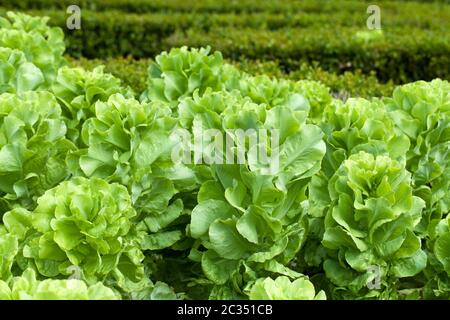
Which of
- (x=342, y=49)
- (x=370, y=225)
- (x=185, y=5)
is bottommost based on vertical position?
(x=342, y=49)

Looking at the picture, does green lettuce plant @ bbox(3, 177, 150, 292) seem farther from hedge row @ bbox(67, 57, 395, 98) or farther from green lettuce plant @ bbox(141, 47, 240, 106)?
hedge row @ bbox(67, 57, 395, 98)

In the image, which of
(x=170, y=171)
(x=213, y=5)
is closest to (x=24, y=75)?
(x=170, y=171)

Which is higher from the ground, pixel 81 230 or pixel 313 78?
pixel 81 230

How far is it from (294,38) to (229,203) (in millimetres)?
5614

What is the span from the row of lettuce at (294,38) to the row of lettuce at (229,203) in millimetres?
4488

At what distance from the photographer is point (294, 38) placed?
7898 millimetres

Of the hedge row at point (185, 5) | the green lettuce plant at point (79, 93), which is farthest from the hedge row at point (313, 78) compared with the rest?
the hedge row at point (185, 5)

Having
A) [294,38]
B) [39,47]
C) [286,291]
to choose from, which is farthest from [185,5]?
[286,291]

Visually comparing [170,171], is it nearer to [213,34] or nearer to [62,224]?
[62,224]

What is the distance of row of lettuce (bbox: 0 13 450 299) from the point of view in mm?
2350

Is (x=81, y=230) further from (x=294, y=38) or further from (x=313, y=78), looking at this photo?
(x=294, y=38)

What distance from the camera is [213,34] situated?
823 cm

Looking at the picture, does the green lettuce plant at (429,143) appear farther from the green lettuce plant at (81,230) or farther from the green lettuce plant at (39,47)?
the green lettuce plant at (39,47)

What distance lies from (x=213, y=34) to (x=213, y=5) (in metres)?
2.52
